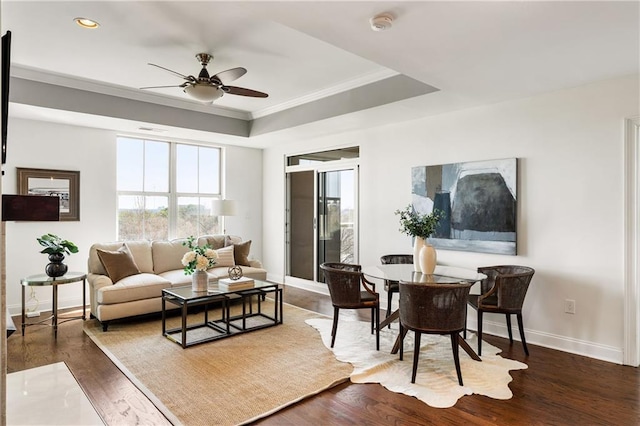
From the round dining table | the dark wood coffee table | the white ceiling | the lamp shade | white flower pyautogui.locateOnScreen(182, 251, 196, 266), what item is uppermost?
the white ceiling

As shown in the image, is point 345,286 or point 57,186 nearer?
point 345,286

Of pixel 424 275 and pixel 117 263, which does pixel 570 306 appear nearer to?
pixel 424 275

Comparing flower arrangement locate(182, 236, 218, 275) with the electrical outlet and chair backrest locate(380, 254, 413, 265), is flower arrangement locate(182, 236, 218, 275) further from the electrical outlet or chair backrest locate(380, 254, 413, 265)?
the electrical outlet

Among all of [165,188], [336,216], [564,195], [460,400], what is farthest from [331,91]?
[460,400]

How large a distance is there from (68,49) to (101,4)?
1135mm

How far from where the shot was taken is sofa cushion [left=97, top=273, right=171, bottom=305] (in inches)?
170

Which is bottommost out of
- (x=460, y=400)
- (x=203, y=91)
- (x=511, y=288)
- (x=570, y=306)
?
(x=460, y=400)

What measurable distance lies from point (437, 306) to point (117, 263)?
12.3 feet

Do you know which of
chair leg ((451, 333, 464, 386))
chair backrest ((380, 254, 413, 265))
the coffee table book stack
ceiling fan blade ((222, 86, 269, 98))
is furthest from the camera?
chair backrest ((380, 254, 413, 265))

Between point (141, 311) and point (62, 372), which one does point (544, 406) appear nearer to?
point (62, 372)

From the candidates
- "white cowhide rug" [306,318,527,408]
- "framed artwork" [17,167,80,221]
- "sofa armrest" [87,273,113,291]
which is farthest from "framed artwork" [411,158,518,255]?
"framed artwork" [17,167,80,221]

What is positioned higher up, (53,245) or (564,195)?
(564,195)

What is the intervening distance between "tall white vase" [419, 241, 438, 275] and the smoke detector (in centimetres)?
207

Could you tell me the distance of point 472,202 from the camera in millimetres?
4371
